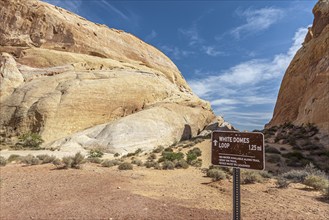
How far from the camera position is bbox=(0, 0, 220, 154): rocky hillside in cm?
3328

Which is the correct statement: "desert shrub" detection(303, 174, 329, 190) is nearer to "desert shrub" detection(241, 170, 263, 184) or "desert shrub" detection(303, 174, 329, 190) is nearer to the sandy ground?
the sandy ground

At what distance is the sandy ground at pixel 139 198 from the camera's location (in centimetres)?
782

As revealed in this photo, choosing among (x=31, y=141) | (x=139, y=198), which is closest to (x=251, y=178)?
(x=139, y=198)

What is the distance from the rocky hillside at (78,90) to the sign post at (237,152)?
23567mm

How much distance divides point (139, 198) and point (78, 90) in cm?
3316

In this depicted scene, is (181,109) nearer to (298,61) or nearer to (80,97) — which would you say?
(80,97)

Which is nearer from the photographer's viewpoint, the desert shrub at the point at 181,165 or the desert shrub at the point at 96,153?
the desert shrub at the point at 181,165

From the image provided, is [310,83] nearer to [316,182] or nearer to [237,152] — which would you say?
[316,182]

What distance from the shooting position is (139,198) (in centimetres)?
934

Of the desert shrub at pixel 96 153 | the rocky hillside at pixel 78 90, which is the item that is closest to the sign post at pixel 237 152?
the desert shrub at pixel 96 153

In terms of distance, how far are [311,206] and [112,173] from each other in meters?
9.43

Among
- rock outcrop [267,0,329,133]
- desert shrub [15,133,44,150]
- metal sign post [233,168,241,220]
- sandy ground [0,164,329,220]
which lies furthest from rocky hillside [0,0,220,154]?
metal sign post [233,168,241,220]

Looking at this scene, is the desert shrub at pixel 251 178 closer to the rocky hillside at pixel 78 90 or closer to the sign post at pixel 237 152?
the sign post at pixel 237 152

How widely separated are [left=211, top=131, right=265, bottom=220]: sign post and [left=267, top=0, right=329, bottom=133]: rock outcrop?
24.0m
